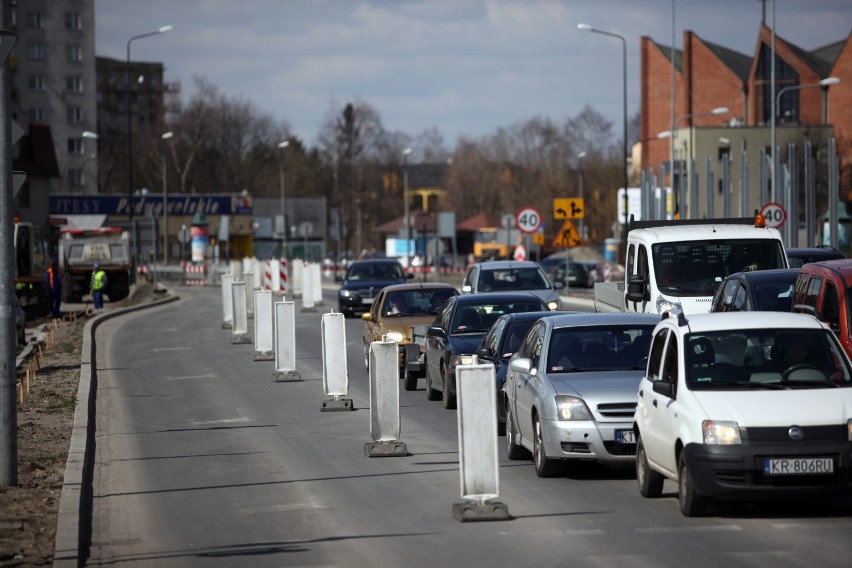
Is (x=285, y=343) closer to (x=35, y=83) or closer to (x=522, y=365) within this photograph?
(x=522, y=365)

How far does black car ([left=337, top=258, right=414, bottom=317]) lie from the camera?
40.7 metres

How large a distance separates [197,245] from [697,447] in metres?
72.8

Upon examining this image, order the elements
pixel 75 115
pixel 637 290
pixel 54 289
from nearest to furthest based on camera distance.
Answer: pixel 637 290 → pixel 54 289 → pixel 75 115

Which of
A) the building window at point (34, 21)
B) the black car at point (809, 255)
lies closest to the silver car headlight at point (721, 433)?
the black car at point (809, 255)

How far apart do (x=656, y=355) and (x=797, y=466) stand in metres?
1.95

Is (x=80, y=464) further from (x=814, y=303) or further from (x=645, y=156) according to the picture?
(x=645, y=156)

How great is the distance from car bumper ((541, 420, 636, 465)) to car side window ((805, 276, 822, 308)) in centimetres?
314

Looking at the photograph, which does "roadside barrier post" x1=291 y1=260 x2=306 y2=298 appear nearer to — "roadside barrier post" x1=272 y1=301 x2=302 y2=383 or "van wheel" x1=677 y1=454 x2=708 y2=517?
"roadside barrier post" x1=272 y1=301 x2=302 y2=383

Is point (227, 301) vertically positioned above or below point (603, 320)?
below

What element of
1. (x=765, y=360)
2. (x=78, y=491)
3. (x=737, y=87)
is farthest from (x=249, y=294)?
(x=737, y=87)

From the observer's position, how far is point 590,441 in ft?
40.5

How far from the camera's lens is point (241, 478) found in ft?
43.2

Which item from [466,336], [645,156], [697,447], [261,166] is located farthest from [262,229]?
[697,447]

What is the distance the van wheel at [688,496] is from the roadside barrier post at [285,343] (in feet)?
39.5
